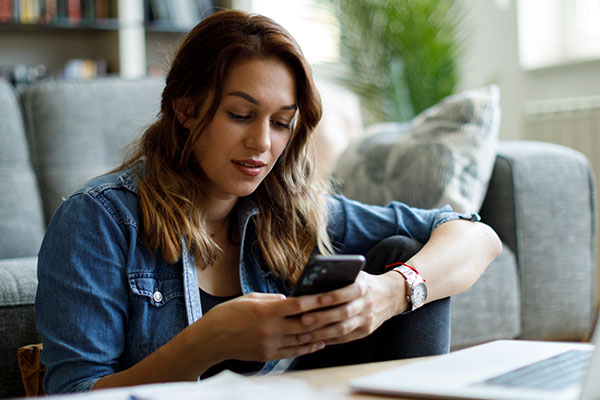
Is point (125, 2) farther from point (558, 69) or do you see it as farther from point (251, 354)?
point (251, 354)

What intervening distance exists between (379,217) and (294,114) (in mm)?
294

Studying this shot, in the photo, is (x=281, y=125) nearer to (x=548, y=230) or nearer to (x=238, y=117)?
(x=238, y=117)

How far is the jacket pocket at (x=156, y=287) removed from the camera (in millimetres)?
973

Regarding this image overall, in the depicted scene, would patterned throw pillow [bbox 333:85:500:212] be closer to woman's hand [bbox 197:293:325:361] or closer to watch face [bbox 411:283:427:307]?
watch face [bbox 411:283:427:307]

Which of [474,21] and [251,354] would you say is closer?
[251,354]

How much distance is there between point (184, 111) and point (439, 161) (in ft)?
2.72

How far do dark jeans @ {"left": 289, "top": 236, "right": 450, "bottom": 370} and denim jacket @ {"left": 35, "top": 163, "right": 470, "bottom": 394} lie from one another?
0.48 ft

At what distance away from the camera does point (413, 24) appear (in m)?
3.12

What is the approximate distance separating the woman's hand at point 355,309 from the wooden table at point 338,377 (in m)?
0.09

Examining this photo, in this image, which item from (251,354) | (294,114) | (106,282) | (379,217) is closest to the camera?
(251,354)

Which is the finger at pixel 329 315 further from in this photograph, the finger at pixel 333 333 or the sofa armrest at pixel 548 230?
the sofa armrest at pixel 548 230

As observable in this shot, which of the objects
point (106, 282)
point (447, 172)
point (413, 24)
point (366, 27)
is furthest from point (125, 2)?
point (106, 282)

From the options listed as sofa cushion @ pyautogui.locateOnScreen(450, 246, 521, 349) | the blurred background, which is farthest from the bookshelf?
sofa cushion @ pyautogui.locateOnScreen(450, 246, 521, 349)

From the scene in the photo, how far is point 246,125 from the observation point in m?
1.04
